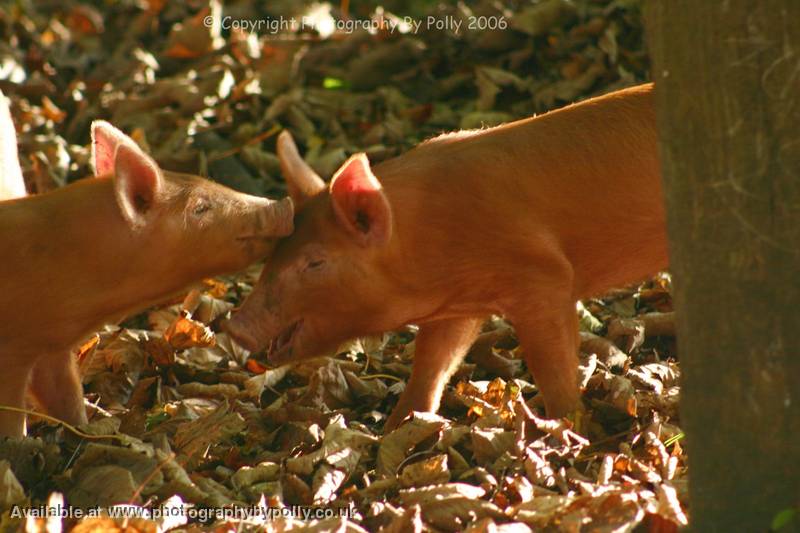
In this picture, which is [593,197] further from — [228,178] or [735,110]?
[228,178]

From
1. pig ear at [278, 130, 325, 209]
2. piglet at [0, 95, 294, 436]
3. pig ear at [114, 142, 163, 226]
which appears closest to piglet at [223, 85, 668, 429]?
pig ear at [278, 130, 325, 209]

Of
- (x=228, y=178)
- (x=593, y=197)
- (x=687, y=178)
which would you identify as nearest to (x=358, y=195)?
(x=593, y=197)

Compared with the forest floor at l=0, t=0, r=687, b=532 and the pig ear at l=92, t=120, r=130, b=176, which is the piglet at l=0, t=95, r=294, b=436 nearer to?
the pig ear at l=92, t=120, r=130, b=176

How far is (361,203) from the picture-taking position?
5.18 metres

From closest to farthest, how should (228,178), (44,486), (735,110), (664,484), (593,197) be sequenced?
(735,110)
(664,484)
(44,486)
(593,197)
(228,178)

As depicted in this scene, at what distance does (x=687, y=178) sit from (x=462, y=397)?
8.37 feet

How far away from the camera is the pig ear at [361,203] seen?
5070 millimetres

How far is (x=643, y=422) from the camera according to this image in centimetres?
518

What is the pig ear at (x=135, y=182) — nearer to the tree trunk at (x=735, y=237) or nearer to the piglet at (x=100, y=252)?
the piglet at (x=100, y=252)

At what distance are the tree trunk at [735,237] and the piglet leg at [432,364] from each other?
215 cm

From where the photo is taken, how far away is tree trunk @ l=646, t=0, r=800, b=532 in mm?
3209

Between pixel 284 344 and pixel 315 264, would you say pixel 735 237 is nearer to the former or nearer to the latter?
pixel 315 264

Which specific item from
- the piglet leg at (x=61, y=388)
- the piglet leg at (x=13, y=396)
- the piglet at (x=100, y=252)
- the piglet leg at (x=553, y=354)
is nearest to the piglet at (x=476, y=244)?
the piglet leg at (x=553, y=354)

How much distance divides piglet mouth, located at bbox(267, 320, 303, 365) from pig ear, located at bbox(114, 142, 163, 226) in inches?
29.9
